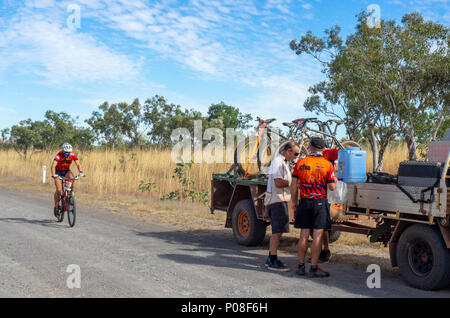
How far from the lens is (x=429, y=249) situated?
6117mm

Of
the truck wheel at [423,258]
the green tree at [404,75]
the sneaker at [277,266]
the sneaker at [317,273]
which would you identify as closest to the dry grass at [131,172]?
the green tree at [404,75]

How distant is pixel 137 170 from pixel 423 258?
59.9ft

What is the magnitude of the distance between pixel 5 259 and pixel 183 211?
7509 mm

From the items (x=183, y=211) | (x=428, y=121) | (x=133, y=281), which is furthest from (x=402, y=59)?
(x=133, y=281)

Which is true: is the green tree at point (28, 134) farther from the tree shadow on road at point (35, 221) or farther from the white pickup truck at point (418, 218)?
the white pickup truck at point (418, 218)

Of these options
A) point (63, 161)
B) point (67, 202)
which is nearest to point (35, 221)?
point (67, 202)

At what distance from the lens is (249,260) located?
7.88 meters

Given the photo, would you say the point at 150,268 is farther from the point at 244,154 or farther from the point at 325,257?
the point at 244,154

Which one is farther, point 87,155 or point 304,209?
point 87,155

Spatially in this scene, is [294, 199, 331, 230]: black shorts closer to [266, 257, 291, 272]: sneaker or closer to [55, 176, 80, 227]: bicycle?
[266, 257, 291, 272]: sneaker

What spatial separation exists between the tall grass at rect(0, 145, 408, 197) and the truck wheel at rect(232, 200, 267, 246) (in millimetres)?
9880

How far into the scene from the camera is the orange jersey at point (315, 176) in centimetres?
676

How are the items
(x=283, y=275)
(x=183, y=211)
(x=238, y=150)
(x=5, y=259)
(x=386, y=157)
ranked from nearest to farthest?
1. (x=283, y=275)
2. (x=5, y=259)
3. (x=238, y=150)
4. (x=183, y=211)
5. (x=386, y=157)

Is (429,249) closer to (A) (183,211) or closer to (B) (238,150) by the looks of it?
(B) (238,150)
